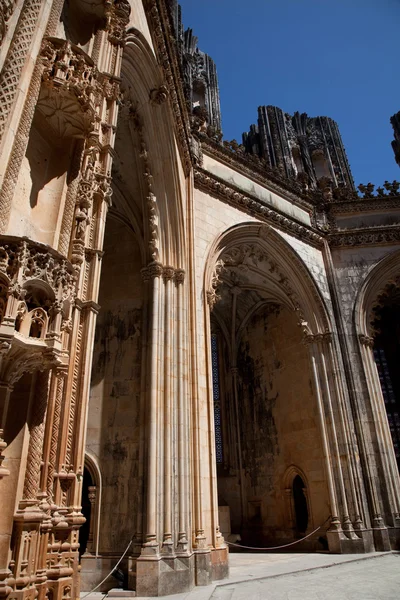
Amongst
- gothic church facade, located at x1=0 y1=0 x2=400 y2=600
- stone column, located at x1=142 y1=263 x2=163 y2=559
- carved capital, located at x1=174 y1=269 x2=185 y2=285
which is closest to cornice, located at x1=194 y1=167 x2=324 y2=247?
gothic church facade, located at x1=0 y1=0 x2=400 y2=600

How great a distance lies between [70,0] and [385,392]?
17426mm

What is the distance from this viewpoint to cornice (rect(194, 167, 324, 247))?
1211 cm

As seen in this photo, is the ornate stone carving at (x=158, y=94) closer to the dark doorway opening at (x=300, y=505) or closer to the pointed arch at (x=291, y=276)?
the pointed arch at (x=291, y=276)

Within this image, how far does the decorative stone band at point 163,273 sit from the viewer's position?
9711mm

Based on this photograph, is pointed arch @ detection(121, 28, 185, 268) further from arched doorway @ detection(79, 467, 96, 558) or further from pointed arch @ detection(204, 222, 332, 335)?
arched doorway @ detection(79, 467, 96, 558)

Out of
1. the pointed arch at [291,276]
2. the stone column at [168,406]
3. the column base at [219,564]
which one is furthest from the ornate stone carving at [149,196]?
the column base at [219,564]

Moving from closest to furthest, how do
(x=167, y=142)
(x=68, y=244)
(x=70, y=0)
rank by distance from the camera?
(x=68, y=244) → (x=70, y=0) → (x=167, y=142)

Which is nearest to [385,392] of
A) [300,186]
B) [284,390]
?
[284,390]

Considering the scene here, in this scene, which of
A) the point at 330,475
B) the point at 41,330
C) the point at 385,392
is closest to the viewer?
the point at 41,330

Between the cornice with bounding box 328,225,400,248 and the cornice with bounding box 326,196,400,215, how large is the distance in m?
0.96

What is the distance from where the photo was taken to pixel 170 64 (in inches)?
398

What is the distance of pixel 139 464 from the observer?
27.0ft

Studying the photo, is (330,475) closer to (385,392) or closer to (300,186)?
(385,392)

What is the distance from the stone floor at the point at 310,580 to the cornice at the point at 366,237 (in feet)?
31.7
